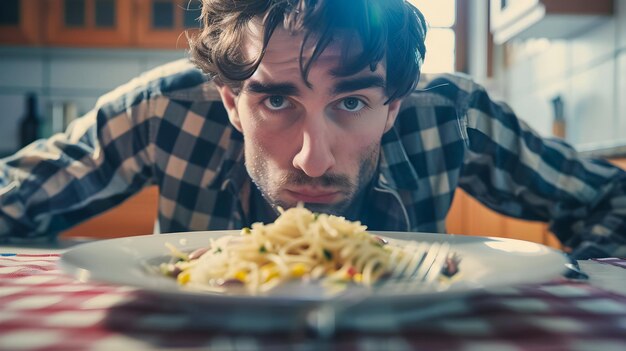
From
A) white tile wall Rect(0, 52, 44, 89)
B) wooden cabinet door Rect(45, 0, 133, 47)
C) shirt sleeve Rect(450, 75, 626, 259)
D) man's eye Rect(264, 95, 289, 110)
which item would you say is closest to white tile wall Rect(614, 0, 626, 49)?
shirt sleeve Rect(450, 75, 626, 259)

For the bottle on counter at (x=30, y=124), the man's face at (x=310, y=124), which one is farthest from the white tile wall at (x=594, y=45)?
the bottle on counter at (x=30, y=124)

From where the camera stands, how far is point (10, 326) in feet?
1.32

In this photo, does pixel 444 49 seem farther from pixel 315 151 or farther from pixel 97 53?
pixel 315 151

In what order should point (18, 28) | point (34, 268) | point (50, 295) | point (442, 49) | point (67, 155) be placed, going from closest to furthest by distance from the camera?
point (50, 295)
point (34, 268)
point (67, 155)
point (18, 28)
point (442, 49)

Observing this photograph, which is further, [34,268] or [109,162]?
[109,162]

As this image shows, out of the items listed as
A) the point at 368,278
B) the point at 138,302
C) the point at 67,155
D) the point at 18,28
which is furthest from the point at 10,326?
the point at 18,28

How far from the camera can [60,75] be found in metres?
3.46

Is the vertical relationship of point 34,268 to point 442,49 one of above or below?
below

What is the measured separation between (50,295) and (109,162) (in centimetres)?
92

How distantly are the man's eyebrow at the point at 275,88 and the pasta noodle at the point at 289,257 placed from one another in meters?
0.37

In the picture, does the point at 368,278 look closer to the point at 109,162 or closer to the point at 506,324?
the point at 506,324

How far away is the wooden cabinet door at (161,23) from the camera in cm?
332

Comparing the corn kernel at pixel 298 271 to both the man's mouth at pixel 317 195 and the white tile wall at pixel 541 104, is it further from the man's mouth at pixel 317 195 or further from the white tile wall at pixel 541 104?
the white tile wall at pixel 541 104

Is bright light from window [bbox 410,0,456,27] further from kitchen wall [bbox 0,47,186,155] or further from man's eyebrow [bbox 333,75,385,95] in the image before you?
man's eyebrow [bbox 333,75,385,95]
